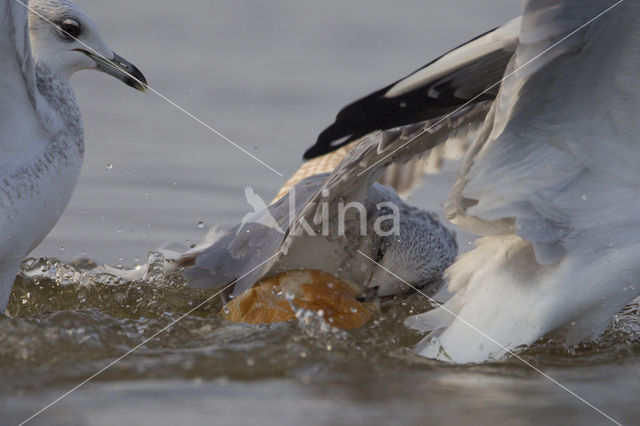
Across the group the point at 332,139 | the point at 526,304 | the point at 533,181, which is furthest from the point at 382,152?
the point at 526,304

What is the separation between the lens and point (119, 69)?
12.0 feet

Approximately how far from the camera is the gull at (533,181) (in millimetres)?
2557

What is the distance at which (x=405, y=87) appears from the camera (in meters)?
2.76

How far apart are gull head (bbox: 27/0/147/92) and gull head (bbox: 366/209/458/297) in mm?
1288

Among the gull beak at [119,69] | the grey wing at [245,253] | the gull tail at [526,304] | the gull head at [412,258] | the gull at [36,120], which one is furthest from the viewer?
the gull beak at [119,69]

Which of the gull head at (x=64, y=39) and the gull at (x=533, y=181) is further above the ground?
the gull head at (x=64, y=39)

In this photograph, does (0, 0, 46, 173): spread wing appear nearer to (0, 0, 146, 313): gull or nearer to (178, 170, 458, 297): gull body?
(0, 0, 146, 313): gull

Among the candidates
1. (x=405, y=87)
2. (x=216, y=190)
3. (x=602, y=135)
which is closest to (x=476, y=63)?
(x=405, y=87)

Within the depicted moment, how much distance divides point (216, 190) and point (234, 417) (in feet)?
10.8

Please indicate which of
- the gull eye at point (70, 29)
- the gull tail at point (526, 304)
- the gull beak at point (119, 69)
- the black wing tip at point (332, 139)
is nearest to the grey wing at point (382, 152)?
the black wing tip at point (332, 139)

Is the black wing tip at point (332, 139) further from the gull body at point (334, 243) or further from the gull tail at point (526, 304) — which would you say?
the gull tail at point (526, 304)

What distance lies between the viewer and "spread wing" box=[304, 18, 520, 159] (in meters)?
2.72

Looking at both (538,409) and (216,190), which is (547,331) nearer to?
(538,409)

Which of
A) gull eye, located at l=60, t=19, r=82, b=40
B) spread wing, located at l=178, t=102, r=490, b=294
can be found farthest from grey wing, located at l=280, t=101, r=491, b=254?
gull eye, located at l=60, t=19, r=82, b=40
